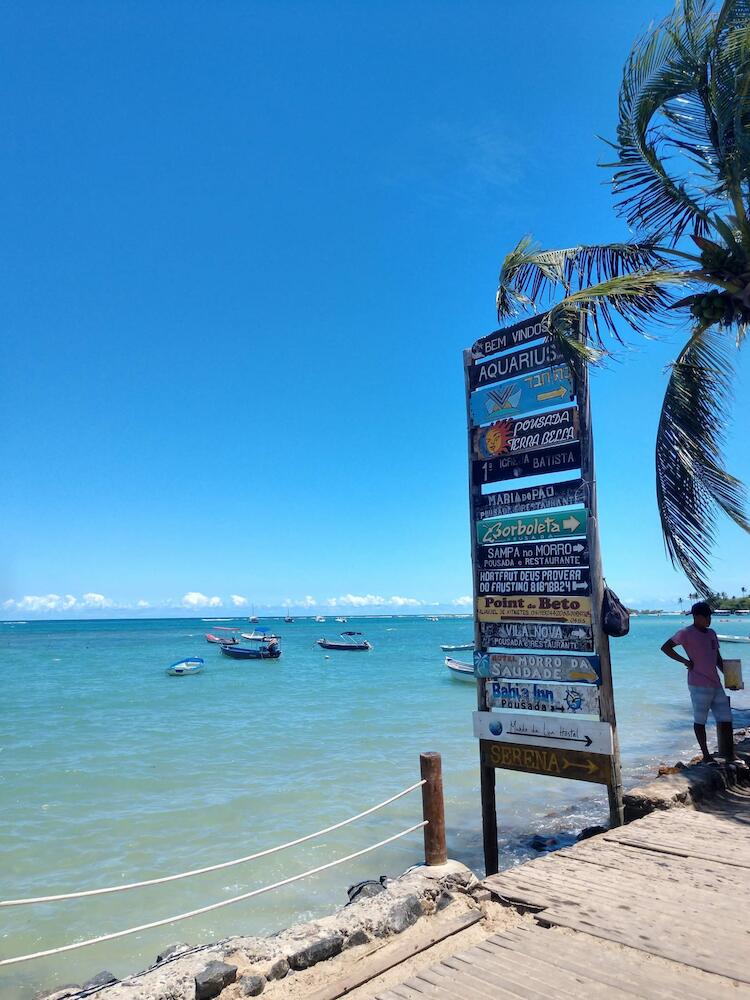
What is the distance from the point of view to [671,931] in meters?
3.93

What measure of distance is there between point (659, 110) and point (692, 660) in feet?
24.0

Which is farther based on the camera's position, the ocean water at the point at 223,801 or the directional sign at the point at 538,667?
the ocean water at the point at 223,801

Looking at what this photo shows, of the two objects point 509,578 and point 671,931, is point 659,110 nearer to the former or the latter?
point 509,578

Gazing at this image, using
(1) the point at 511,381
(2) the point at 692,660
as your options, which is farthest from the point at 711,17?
(2) the point at 692,660

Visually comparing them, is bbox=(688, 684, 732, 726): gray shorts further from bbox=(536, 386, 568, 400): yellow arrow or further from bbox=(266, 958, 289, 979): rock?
bbox=(266, 958, 289, 979): rock

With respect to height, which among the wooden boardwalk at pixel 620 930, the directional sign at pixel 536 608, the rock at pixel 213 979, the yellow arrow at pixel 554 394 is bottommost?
the rock at pixel 213 979

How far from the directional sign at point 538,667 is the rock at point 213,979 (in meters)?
4.15

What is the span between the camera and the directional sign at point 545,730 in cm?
646

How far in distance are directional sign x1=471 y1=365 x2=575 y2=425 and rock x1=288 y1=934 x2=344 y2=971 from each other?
18.0ft

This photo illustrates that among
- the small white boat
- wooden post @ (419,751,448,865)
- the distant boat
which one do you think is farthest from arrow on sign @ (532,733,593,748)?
the distant boat

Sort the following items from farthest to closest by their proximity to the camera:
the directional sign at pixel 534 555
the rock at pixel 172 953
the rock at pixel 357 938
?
the directional sign at pixel 534 555 < the rock at pixel 172 953 < the rock at pixel 357 938

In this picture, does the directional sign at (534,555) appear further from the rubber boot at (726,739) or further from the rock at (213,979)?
the rock at (213,979)

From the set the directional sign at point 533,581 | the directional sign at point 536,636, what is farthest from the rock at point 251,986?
the directional sign at point 533,581

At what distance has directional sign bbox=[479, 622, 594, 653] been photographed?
6.73 m
